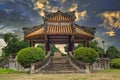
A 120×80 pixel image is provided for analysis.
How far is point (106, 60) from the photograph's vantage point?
152ft

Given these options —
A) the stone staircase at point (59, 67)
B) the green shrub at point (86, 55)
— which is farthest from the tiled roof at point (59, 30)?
the green shrub at point (86, 55)

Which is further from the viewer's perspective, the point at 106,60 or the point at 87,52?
the point at 106,60

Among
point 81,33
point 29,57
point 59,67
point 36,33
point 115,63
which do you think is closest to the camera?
point 29,57

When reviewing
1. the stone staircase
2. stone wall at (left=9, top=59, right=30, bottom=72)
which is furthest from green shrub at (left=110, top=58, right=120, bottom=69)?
stone wall at (left=9, top=59, right=30, bottom=72)

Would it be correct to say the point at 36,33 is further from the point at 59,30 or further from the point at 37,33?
the point at 59,30

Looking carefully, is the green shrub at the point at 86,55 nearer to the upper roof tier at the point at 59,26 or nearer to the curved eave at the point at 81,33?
the upper roof tier at the point at 59,26

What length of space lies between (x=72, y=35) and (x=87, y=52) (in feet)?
25.1

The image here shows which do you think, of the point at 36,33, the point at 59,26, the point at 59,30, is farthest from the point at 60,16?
the point at 36,33

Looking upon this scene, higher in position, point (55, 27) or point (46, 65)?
point (55, 27)

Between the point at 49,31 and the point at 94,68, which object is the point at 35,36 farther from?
the point at 94,68

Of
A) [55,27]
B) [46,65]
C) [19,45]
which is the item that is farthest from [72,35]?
[19,45]

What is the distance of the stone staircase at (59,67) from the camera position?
3485 centimetres

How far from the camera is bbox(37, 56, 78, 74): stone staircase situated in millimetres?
34847

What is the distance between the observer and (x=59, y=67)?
3725 cm
